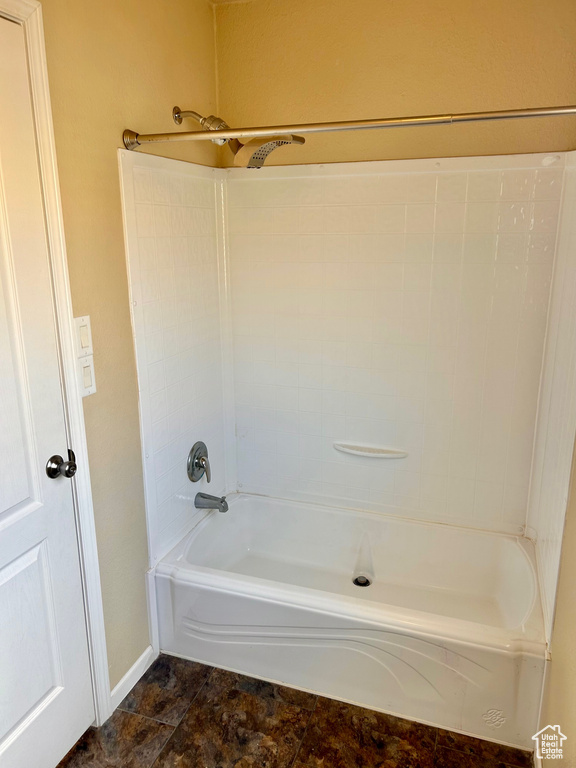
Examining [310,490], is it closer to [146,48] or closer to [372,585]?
[372,585]

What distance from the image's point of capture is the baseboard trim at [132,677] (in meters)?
1.91

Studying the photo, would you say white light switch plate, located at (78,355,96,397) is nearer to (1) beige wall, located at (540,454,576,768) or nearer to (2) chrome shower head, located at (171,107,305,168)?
(2) chrome shower head, located at (171,107,305,168)

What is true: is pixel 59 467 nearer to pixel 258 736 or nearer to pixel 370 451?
pixel 258 736

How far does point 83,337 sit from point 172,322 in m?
0.52

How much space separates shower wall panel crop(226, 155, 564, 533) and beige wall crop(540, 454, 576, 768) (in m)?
0.69

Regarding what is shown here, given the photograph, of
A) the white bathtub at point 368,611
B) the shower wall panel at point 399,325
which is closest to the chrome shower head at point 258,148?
the shower wall panel at point 399,325

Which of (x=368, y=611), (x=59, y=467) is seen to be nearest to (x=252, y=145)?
(x=59, y=467)

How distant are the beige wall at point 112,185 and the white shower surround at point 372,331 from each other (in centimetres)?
9

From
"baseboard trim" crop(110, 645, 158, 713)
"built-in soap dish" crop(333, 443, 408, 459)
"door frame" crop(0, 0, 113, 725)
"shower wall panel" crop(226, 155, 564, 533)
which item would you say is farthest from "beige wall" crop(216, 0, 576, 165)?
"baseboard trim" crop(110, 645, 158, 713)

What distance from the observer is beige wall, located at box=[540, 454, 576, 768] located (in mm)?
1364

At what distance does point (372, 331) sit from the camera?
235cm

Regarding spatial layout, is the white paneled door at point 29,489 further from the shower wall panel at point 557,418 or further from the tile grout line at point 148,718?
the shower wall panel at point 557,418

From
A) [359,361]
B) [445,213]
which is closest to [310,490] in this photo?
[359,361]

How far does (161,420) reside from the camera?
2088 millimetres
